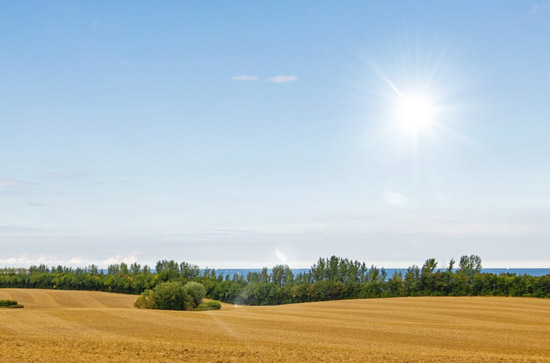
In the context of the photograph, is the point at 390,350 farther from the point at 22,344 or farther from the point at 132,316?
the point at 132,316

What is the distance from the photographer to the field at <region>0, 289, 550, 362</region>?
3092 centimetres

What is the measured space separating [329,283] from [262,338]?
79.5 meters

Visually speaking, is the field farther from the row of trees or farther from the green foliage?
the row of trees

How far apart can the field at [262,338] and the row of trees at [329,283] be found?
3214 cm

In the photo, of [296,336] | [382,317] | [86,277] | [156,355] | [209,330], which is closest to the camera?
[156,355]

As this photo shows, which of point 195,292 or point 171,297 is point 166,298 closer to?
point 171,297

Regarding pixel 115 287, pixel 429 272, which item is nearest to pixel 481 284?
pixel 429 272

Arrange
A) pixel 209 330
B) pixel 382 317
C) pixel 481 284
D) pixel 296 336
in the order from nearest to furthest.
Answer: pixel 296 336, pixel 209 330, pixel 382 317, pixel 481 284

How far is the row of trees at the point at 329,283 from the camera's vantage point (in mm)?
97375

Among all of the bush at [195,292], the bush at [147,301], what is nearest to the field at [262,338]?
the bush at [147,301]

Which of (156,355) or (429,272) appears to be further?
(429,272)

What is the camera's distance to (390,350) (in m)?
34.7

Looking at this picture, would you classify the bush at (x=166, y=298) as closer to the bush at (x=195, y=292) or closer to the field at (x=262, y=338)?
the bush at (x=195, y=292)

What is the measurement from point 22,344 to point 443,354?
25895 mm
